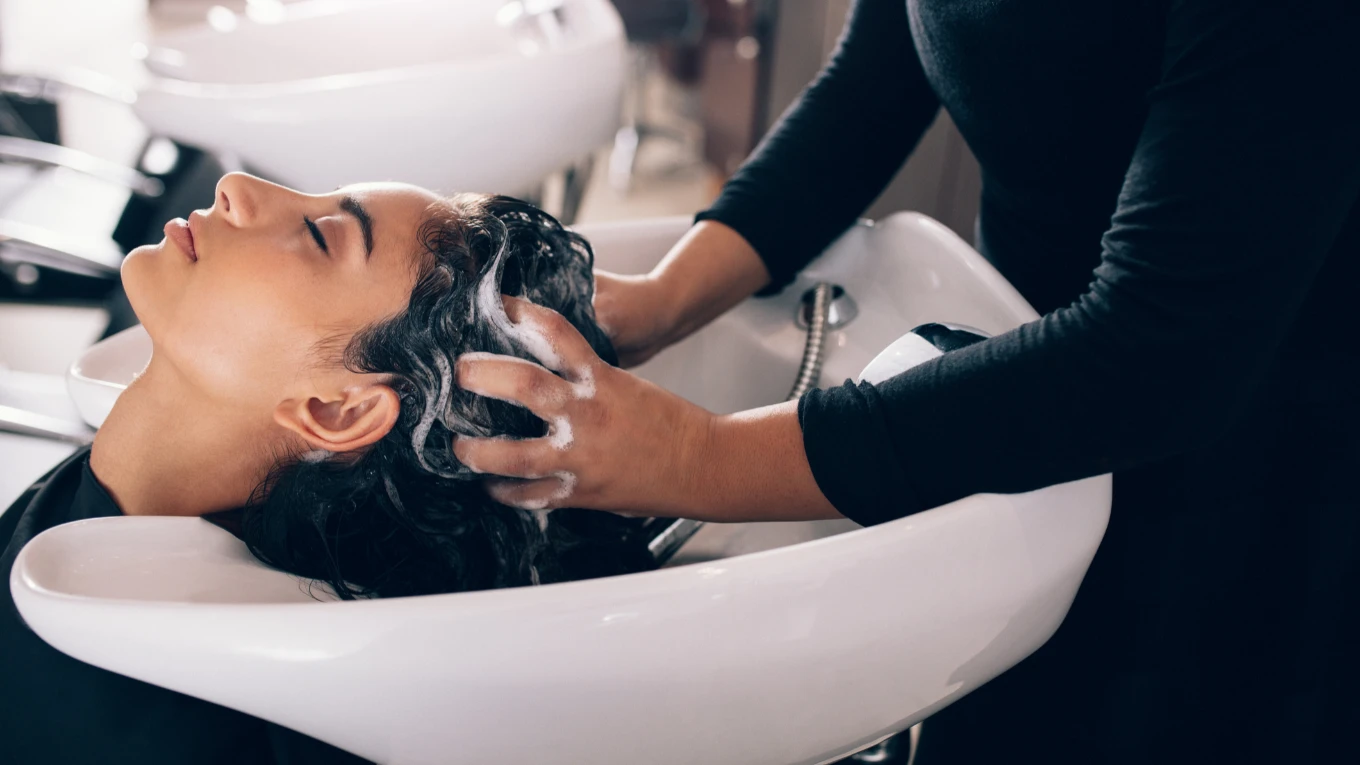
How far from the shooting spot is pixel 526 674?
1.81ft

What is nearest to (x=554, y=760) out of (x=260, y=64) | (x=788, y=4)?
(x=260, y=64)

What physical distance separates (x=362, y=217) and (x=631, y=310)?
27 cm

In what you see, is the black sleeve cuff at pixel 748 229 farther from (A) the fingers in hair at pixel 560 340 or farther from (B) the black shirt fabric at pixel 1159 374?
(A) the fingers in hair at pixel 560 340

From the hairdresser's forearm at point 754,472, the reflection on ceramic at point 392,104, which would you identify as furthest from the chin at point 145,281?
the reflection on ceramic at point 392,104

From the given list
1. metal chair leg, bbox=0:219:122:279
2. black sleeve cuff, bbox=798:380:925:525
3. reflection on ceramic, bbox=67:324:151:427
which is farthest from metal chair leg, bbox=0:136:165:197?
black sleeve cuff, bbox=798:380:925:525

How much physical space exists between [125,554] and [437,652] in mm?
254

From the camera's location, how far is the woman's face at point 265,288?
762 mm

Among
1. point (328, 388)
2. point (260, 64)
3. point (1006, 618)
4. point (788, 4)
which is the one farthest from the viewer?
point (788, 4)

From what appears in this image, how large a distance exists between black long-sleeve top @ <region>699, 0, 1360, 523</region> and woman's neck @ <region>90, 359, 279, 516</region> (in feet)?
1.58

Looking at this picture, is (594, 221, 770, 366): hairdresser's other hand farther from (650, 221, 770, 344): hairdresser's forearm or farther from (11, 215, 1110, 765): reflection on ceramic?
(11, 215, 1110, 765): reflection on ceramic

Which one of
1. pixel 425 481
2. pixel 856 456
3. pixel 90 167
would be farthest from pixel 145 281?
pixel 90 167

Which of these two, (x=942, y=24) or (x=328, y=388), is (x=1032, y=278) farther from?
(x=328, y=388)

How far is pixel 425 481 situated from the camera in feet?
2.57

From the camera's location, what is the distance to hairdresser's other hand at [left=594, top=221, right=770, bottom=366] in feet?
3.07
